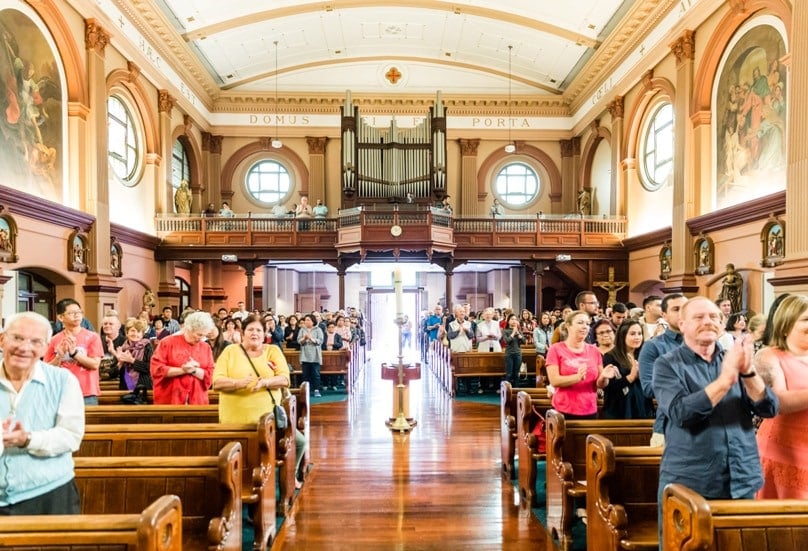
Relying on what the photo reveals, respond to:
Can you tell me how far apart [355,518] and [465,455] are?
6.56 feet

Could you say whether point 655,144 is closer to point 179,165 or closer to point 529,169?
point 529,169

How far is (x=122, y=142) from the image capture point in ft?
45.0

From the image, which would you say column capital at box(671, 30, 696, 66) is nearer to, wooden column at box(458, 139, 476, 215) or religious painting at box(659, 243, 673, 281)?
religious painting at box(659, 243, 673, 281)

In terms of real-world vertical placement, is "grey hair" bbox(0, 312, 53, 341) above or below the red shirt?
above

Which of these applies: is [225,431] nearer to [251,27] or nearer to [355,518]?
[355,518]

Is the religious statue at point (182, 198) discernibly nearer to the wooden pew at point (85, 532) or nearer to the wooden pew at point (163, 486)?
the wooden pew at point (163, 486)

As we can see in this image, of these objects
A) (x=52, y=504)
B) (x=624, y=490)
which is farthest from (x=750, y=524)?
(x=52, y=504)

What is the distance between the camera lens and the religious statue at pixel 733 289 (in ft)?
32.9

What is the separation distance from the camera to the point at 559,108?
761 inches

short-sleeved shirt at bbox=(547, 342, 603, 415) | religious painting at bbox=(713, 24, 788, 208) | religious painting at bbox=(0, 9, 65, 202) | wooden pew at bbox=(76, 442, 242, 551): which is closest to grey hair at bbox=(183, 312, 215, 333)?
wooden pew at bbox=(76, 442, 242, 551)

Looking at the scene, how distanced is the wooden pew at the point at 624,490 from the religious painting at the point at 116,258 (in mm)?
11474

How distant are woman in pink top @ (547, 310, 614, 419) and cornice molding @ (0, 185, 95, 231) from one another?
8.54 metres

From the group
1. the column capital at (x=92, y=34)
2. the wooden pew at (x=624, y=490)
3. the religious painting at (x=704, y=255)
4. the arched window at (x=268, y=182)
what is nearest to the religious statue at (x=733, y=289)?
the religious painting at (x=704, y=255)

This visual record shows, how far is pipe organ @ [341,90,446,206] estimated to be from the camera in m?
17.0
